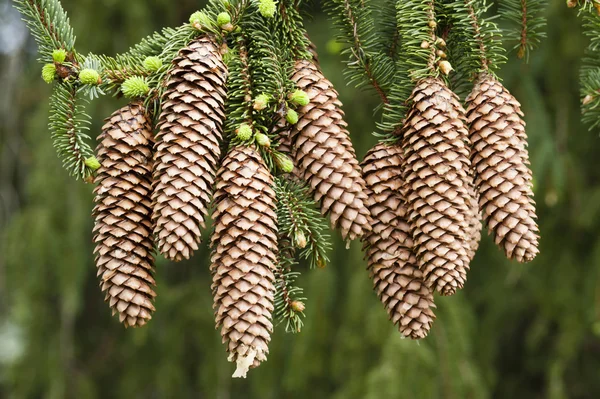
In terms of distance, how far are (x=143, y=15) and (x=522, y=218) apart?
91.2 inches

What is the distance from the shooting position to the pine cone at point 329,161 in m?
0.93

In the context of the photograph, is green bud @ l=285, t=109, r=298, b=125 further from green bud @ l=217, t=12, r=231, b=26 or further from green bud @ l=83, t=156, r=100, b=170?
green bud @ l=83, t=156, r=100, b=170

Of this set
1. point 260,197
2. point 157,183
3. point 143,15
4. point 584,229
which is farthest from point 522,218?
point 143,15

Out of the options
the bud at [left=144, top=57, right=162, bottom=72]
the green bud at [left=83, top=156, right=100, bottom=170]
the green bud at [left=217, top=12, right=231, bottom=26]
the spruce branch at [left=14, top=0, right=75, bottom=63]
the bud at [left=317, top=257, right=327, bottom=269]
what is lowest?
the bud at [left=317, top=257, right=327, bottom=269]

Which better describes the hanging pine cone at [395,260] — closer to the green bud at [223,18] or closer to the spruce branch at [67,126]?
the green bud at [223,18]

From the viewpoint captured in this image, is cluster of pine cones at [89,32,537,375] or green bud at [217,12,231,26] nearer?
cluster of pine cones at [89,32,537,375]

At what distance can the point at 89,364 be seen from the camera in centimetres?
328

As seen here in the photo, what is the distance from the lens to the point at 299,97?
0.95 meters

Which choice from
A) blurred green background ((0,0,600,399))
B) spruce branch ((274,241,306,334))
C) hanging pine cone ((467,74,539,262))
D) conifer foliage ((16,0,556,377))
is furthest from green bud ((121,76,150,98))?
blurred green background ((0,0,600,399))

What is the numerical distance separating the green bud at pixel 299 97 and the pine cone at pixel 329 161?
0.01m

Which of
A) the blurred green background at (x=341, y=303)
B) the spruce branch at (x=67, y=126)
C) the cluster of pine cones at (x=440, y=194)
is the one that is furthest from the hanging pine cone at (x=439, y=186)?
the blurred green background at (x=341, y=303)

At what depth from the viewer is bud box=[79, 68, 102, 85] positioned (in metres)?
0.97

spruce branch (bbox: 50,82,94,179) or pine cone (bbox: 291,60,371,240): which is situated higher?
spruce branch (bbox: 50,82,94,179)

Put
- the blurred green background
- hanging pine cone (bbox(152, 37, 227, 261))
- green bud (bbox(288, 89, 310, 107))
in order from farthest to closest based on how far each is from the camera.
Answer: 1. the blurred green background
2. green bud (bbox(288, 89, 310, 107))
3. hanging pine cone (bbox(152, 37, 227, 261))
